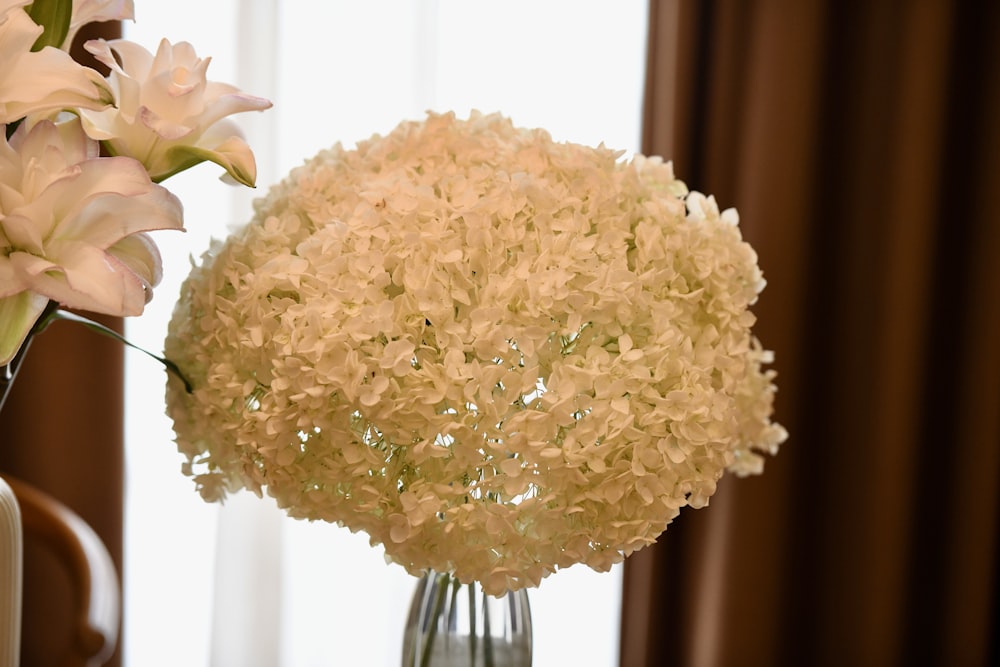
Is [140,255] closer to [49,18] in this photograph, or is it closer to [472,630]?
[49,18]

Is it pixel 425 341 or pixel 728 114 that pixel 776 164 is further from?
pixel 425 341

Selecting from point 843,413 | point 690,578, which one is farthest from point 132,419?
point 843,413

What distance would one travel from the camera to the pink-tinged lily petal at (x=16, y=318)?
0.45 m

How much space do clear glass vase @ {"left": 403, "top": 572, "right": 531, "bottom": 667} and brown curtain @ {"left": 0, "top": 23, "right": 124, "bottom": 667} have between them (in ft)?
2.60

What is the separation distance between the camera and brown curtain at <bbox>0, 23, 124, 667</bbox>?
1.27m

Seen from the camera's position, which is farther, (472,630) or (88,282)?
(472,630)

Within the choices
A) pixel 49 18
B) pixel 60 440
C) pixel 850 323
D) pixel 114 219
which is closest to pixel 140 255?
pixel 114 219

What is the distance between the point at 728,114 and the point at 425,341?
1.03m

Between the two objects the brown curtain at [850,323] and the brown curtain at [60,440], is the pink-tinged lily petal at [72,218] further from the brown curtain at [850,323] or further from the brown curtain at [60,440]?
the brown curtain at [850,323]

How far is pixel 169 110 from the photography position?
1.73 feet

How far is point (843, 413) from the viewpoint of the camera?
148 cm

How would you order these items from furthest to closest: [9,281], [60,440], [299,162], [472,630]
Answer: [299,162] < [60,440] < [472,630] < [9,281]

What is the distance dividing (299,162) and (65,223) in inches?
38.2

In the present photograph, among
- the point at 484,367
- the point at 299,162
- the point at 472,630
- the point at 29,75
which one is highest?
the point at 299,162
